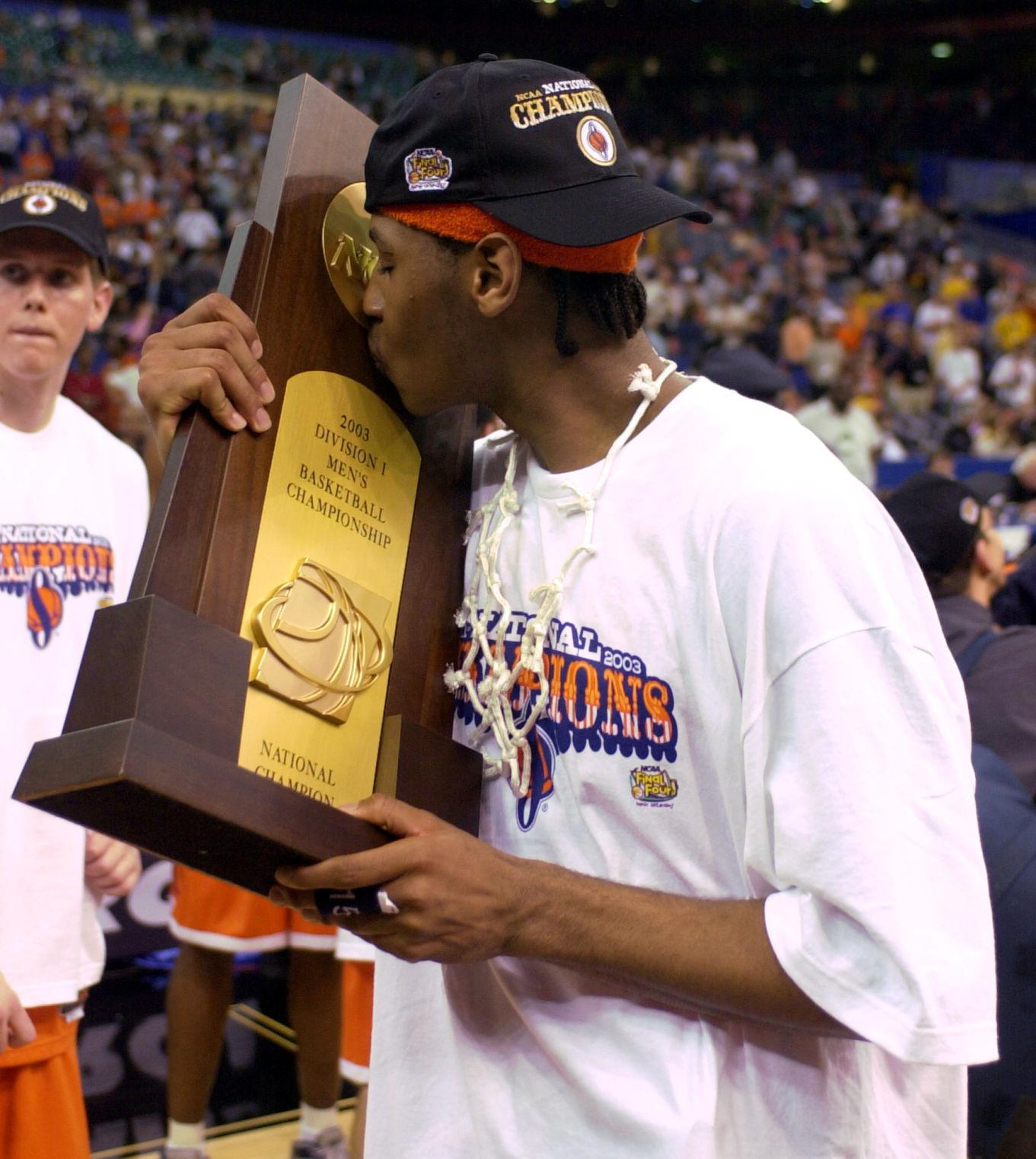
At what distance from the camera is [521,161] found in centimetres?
128

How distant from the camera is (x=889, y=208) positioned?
18.5 metres

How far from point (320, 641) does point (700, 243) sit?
16.4 m

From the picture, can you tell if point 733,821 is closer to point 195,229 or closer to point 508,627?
point 508,627

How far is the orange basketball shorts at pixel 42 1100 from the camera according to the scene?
7.30 feet

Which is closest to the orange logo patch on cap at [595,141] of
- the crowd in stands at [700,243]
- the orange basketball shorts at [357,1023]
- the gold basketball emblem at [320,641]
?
the gold basketball emblem at [320,641]

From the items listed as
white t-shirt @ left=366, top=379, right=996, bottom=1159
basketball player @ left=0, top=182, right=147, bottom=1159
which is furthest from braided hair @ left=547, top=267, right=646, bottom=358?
basketball player @ left=0, top=182, right=147, bottom=1159

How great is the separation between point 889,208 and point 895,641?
61.5 feet

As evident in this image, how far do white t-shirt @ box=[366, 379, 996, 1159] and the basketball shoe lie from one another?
84.1 inches

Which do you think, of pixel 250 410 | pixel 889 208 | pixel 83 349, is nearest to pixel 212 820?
pixel 250 410

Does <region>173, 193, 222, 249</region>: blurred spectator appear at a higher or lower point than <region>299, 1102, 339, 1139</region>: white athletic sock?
higher

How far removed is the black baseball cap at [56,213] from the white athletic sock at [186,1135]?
2.04 metres

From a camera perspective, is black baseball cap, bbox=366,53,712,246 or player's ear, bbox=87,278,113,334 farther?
player's ear, bbox=87,278,113,334

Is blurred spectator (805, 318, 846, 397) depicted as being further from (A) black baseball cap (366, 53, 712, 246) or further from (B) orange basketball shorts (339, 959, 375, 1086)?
(A) black baseball cap (366, 53, 712, 246)

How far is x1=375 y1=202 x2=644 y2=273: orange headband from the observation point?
51.2 inches
